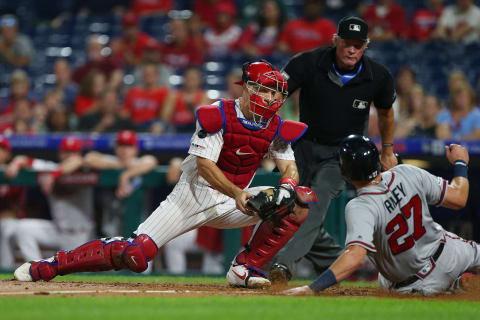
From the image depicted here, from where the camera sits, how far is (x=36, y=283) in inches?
212

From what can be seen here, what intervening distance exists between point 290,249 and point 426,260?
1294 mm

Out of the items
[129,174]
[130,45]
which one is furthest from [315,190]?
[130,45]

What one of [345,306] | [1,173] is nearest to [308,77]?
[345,306]

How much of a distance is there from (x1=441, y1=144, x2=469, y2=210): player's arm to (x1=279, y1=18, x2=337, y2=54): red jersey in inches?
235

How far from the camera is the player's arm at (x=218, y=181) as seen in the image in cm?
501

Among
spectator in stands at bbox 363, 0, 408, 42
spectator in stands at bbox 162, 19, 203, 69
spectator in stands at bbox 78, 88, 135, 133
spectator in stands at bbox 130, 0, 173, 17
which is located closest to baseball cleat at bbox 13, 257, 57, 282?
spectator in stands at bbox 78, 88, 135, 133

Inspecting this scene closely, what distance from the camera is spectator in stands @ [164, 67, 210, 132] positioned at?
10.0 m

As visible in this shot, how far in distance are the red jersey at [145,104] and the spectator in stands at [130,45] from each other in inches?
55.9

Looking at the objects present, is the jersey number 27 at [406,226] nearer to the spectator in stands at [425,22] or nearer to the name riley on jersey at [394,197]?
the name riley on jersey at [394,197]

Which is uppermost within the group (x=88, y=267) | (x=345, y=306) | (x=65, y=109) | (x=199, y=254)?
(x=345, y=306)

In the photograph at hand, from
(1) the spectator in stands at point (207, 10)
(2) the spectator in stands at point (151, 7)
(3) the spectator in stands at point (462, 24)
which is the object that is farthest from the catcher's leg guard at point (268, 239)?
(2) the spectator in stands at point (151, 7)

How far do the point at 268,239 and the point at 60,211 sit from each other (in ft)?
13.4

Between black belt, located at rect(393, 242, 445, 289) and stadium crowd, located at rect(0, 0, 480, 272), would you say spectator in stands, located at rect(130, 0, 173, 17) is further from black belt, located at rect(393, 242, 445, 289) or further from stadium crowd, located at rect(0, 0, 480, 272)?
black belt, located at rect(393, 242, 445, 289)

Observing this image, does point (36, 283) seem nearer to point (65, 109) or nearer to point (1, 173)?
point (1, 173)
